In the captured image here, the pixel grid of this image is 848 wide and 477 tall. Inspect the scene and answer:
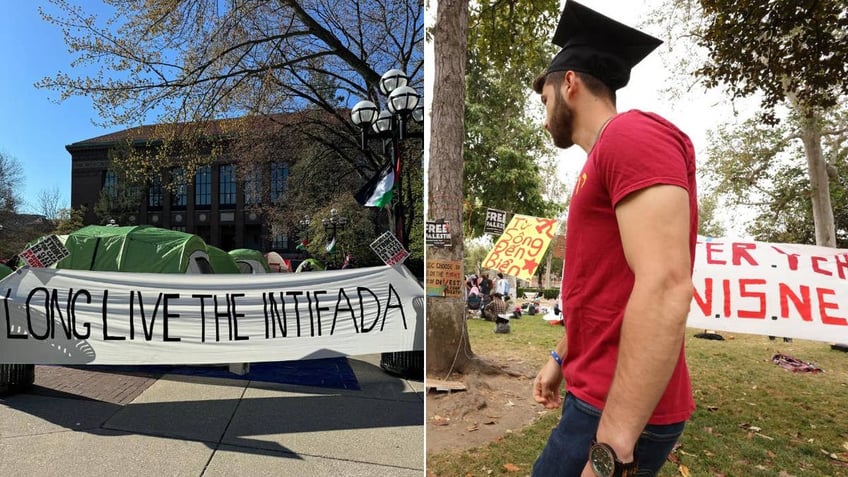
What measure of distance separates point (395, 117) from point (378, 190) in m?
0.51

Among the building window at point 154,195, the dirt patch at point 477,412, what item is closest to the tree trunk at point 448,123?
the dirt patch at point 477,412

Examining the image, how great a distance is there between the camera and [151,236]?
2.59 meters

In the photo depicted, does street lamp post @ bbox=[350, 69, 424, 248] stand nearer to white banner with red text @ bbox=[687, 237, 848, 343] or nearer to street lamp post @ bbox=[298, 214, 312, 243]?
street lamp post @ bbox=[298, 214, 312, 243]

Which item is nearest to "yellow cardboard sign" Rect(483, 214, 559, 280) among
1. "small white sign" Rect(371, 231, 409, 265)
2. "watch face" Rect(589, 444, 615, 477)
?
"small white sign" Rect(371, 231, 409, 265)

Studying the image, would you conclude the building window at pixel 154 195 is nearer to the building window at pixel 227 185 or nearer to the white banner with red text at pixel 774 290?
the building window at pixel 227 185

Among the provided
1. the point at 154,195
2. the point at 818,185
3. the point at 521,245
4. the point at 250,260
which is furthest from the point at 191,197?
the point at 818,185

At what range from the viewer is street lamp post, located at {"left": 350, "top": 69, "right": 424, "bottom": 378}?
3070mm

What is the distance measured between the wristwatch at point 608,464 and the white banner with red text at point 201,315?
2369mm

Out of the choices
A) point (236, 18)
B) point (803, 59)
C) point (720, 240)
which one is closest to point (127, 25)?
point (236, 18)

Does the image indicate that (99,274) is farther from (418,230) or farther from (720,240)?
(720,240)

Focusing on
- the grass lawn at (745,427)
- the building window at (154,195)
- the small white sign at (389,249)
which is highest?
the building window at (154,195)

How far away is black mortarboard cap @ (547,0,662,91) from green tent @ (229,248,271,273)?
2.28 meters

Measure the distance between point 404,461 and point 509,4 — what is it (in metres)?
2.60

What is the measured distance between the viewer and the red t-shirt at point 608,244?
0.72 m
